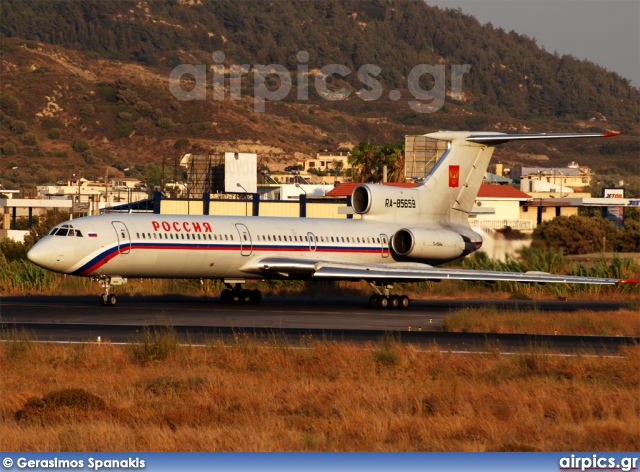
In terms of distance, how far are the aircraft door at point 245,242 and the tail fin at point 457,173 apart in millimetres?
7995

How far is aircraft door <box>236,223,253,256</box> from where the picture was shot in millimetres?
36062

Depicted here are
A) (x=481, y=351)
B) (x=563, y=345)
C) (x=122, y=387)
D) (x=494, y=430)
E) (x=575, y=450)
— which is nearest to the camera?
(x=575, y=450)

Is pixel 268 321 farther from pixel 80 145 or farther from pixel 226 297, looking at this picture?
pixel 80 145

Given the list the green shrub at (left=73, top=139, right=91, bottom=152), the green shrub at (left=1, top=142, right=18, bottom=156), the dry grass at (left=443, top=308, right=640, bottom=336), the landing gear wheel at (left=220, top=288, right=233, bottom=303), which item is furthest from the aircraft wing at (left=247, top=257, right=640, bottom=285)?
the green shrub at (left=73, top=139, right=91, bottom=152)

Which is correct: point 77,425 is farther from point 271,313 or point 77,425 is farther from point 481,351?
point 271,313

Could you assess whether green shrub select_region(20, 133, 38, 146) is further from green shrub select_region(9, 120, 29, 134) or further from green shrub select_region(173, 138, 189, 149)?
green shrub select_region(173, 138, 189, 149)

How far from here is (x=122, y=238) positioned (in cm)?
3347

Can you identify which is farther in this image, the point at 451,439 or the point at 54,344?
the point at 54,344

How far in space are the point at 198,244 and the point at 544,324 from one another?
12274mm

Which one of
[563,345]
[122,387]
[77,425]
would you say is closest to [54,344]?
[122,387]

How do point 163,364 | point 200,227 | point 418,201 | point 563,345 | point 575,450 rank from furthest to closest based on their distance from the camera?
1. point 418,201
2. point 200,227
3. point 563,345
4. point 163,364
5. point 575,450

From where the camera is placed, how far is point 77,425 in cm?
1388

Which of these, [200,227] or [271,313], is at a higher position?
[200,227]

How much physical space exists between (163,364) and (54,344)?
3484 mm
